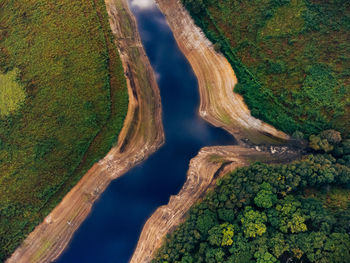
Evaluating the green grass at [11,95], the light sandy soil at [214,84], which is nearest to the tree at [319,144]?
the light sandy soil at [214,84]

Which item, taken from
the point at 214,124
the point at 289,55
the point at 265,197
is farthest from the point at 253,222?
the point at 289,55

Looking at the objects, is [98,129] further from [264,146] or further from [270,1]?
[270,1]

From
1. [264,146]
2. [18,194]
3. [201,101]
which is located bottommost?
[264,146]

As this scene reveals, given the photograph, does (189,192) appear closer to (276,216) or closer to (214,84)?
(276,216)

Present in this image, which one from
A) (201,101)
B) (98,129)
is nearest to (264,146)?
(201,101)

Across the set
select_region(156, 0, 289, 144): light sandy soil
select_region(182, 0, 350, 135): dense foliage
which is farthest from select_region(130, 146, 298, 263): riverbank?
select_region(182, 0, 350, 135): dense foliage

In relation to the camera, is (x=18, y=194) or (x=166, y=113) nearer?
(x=18, y=194)

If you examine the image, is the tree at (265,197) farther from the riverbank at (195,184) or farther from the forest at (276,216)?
the riverbank at (195,184)
